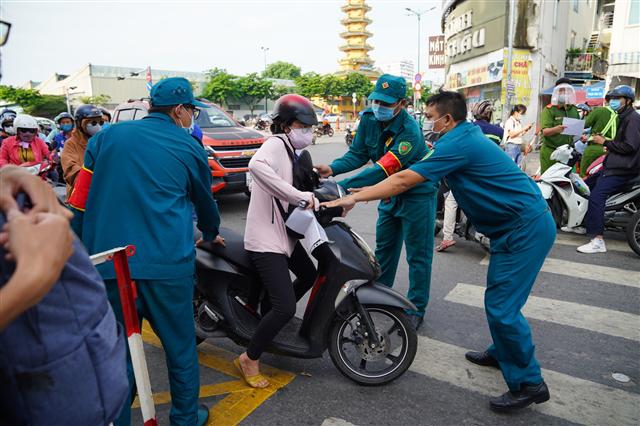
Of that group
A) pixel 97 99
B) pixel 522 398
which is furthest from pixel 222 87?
pixel 522 398

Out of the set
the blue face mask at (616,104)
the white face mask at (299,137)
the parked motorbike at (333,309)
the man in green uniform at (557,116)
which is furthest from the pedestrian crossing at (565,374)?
the man in green uniform at (557,116)

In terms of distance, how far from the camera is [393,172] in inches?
141

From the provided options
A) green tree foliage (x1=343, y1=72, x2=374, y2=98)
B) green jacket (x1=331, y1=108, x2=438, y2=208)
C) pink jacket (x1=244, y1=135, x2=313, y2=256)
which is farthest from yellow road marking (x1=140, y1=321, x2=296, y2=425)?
green tree foliage (x1=343, y1=72, x2=374, y2=98)

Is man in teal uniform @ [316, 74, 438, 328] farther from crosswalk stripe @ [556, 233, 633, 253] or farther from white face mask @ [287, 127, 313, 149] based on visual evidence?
crosswalk stripe @ [556, 233, 633, 253]

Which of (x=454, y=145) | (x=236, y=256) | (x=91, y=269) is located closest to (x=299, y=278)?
(x=236, y=256)

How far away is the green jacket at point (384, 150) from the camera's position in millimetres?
3584

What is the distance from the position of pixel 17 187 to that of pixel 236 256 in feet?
6.96

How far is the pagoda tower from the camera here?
273 ft

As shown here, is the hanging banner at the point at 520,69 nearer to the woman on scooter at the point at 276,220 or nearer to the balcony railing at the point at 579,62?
the balcony railing at the point at 579,62

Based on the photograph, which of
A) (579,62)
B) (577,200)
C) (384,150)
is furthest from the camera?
(579,62)

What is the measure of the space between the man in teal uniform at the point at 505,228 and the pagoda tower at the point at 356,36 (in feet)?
273

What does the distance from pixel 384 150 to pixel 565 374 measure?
6.80 feet

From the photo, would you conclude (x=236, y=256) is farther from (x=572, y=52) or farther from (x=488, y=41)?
(x=572, y=52)

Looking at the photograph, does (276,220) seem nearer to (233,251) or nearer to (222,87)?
(233,251)
